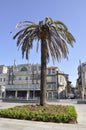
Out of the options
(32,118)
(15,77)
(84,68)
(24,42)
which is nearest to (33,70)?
(15,77)

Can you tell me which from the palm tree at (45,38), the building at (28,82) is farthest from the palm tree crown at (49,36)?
the building at (28,82)

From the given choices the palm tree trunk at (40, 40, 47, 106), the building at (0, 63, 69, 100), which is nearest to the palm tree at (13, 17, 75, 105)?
the palm tree trunk at (40, 40, 47, 106)

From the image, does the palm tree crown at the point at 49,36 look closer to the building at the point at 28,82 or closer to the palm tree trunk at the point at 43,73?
the palm tree trunk at the point at 43,73

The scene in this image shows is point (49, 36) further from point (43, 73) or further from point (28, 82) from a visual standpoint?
point (28, 82)

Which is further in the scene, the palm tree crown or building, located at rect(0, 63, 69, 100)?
building, located at rect(0, 63, 69, 100)

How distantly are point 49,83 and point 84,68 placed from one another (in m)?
13.9

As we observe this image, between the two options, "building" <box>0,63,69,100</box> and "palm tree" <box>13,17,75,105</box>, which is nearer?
"palm tree" <box>13,17,75,105</box>

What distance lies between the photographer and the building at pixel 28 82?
73125 mm

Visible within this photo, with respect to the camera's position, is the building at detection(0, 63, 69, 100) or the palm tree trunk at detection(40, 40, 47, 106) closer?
the palm tree trunk at detection(40, 40, 47, 106)

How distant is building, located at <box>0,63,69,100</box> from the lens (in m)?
73.1

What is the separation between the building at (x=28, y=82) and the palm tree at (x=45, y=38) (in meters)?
52.7

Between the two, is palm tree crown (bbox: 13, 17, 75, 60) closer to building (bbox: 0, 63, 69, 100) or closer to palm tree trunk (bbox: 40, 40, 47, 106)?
palm tree trunk (bbox: 40, 40, 47, 106)

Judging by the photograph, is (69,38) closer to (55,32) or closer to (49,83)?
(55,32)

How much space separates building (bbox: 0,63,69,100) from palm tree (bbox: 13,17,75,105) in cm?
5273
